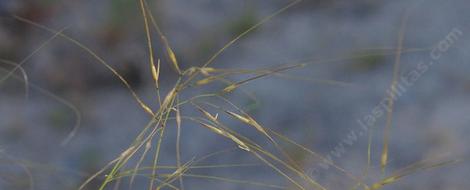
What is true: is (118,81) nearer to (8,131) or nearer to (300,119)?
(8,131)

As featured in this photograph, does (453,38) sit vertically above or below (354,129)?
above

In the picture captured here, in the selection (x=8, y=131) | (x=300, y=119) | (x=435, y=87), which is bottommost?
(x=8, y=131)

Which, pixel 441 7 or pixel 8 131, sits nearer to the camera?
pixel 8 131

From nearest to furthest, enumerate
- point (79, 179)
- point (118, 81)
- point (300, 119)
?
1. point (79, 179)
2. point (300, 119)
3. point (118, 81)

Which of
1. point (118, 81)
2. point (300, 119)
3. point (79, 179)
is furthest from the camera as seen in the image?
point (118, 81)

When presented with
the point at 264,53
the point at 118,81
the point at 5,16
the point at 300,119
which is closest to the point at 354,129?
the point at 300,119

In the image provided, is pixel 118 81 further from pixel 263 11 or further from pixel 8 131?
pixel 263 11
